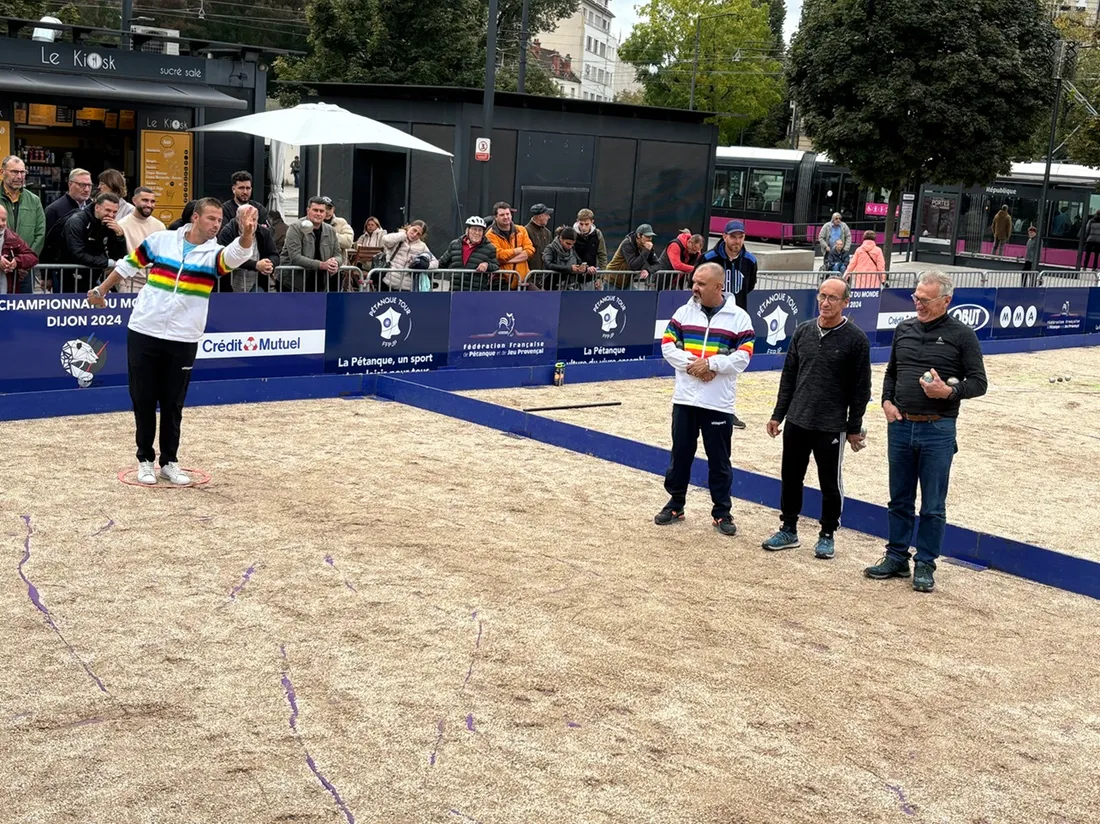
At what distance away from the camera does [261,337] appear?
1350cm

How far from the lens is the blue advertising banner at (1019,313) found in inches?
883

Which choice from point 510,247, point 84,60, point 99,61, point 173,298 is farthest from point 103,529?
point 99,61

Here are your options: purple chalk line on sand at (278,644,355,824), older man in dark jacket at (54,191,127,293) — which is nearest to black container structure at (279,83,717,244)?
older man in dark jacket at (54,191,127,293)

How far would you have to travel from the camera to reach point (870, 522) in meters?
9.98

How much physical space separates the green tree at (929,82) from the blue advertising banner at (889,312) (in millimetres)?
8759

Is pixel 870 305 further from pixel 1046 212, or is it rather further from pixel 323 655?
pixel 1046 212

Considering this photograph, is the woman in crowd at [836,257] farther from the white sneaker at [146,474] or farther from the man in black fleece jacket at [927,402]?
the white sneaker at [146,474]

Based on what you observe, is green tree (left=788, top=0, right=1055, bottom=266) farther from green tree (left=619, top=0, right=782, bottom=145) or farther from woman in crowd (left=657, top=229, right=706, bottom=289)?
green tree (left=619, top=0, right=782, bottom=145)

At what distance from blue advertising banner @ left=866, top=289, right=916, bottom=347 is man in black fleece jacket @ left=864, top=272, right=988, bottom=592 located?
12.8m

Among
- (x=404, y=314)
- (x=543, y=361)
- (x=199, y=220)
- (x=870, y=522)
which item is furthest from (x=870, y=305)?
(x=199, y=220)

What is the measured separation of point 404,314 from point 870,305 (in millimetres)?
9127

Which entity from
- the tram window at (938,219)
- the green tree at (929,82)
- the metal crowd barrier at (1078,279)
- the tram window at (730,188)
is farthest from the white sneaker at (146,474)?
the tram window at (730,188)

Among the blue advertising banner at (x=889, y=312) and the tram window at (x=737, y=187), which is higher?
the tram window at (x=737, y=187)

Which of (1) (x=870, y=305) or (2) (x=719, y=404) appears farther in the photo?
(1) (x=870, y=305)
